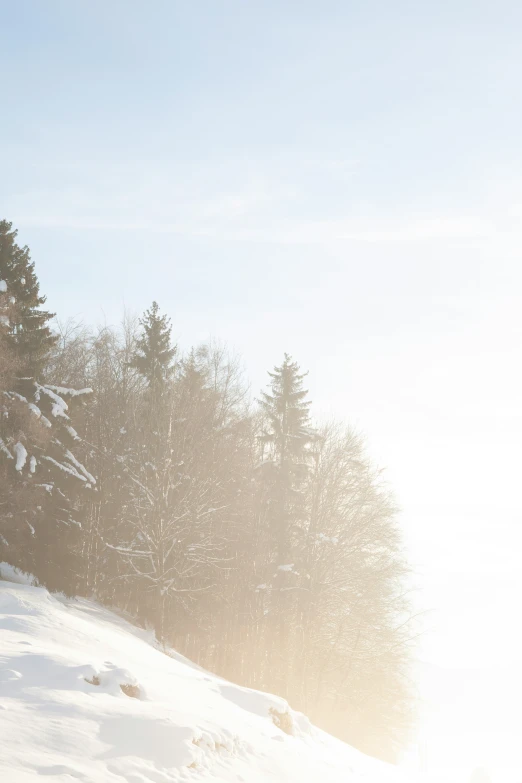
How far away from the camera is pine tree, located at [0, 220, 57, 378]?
19.5 meters

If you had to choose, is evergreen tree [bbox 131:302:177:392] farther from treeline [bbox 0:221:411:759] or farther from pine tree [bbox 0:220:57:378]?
pine tree [bbox 0:220:57:378]

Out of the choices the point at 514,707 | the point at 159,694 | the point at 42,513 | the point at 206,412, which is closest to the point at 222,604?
the point at 206,412

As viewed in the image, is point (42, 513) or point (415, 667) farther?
point (415, 667)

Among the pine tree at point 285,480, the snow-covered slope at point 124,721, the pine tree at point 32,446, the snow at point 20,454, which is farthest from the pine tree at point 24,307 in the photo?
the pine tree at point 285,480

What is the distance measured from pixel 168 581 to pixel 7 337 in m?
10.3

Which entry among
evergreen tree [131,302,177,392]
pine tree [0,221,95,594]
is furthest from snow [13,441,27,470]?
evergreen tree [131,302,177,392]

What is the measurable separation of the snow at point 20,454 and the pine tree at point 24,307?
247 centimetres

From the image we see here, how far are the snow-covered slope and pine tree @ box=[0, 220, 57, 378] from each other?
7345 mm

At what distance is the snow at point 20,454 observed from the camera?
17.9 metres

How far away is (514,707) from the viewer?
10375cm

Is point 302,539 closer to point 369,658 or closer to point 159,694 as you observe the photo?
point 369,658

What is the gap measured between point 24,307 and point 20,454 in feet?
15.4

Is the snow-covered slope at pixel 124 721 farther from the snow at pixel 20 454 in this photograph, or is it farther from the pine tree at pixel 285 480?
the pine tree at pixel 285 480

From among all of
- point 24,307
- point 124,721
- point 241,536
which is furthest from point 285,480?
point 124,721
